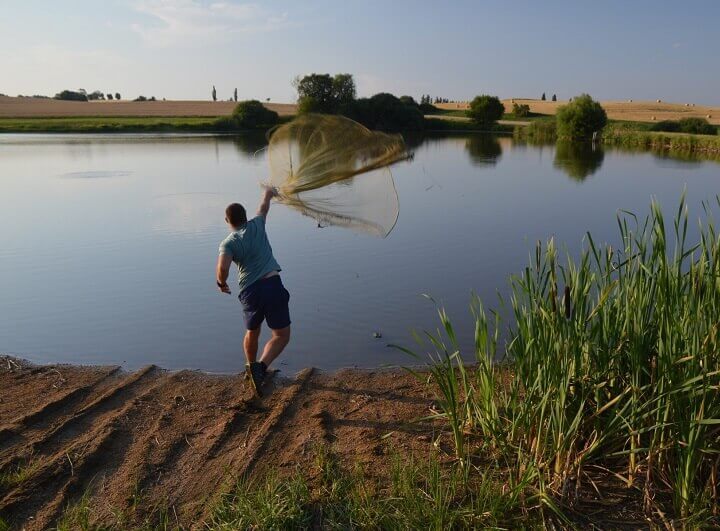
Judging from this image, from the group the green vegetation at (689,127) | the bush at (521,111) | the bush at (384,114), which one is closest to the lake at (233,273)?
the bush at (384,114)

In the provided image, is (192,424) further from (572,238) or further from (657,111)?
(657,111)

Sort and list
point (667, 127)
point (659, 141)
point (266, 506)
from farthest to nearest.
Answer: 1. point (667, 127)
2. point (659, 141)
3. point (266, 506)

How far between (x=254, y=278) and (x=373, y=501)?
2.76 meters

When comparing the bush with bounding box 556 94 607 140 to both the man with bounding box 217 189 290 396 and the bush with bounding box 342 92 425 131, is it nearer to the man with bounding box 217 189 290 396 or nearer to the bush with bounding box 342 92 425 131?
the bush with bounding box 342 92 425 131

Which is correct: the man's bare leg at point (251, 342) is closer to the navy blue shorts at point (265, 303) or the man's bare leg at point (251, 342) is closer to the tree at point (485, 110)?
the navy blue shorts at point (265, 303)

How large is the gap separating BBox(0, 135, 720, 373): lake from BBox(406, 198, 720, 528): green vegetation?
192cm

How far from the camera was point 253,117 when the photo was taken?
70.0 metres

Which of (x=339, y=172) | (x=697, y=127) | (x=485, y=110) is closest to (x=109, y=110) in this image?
(x=485, y=110)

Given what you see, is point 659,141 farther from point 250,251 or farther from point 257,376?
point 257,376

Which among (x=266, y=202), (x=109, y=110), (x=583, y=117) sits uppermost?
(x=109, y=110)

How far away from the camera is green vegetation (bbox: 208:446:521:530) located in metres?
3.44

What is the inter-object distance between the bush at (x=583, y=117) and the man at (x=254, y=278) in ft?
187

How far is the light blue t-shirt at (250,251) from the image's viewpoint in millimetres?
5715

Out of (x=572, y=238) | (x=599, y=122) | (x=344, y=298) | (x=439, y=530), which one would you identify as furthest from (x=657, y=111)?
(x=439, y=530)
